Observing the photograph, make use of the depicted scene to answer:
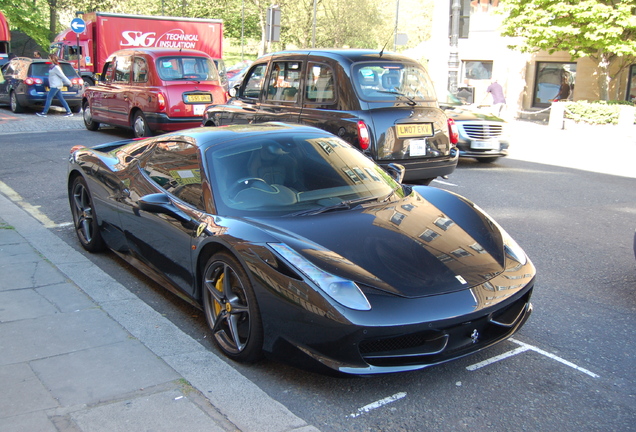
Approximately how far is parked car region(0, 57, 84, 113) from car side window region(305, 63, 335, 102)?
42.7ft

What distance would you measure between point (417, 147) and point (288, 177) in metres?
4.10

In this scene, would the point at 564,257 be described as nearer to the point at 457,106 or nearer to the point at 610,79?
the point at 457,106

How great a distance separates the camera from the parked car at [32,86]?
18.9 meters

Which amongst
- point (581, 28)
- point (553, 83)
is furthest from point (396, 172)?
point (553, 83)

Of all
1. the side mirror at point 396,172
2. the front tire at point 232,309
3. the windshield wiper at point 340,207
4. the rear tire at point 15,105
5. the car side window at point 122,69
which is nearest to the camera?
the front tire at point 232,309

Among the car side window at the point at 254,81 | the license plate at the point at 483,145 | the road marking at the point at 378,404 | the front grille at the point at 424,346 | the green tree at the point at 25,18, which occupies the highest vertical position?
the green tree at the point at 25,18

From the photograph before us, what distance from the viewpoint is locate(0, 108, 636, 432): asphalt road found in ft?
10.2

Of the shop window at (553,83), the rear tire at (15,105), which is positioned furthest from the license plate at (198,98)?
the shop window at (553,83)

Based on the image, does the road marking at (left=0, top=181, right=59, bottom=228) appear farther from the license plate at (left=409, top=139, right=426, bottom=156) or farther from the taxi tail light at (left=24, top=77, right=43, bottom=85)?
the taxi tail light at (left=24, top=77, right=43, bottom=85)

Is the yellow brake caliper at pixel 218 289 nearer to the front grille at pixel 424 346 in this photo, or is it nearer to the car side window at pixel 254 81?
Result: the front grille at pixel 424 346

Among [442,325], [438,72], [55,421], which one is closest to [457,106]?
[442,325]

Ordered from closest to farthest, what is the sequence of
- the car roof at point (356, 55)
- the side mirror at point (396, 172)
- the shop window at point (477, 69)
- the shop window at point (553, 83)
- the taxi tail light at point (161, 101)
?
the side mirror at point (396, 172), the car roof at point (356, 55), the taxi tail light at point (161, 101), the shop window at point (553, 83), the shop window at point (477, 69)

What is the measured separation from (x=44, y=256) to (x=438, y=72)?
2816cm

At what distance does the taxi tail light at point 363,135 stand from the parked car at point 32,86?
1412cm
